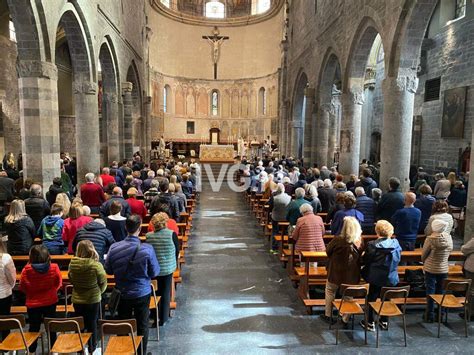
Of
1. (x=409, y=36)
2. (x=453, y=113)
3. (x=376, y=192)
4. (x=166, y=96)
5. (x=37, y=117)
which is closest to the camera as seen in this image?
(x=376, y=192)

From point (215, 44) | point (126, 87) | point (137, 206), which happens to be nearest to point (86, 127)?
point (126, 87)

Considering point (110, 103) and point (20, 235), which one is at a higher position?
point (110, 103)

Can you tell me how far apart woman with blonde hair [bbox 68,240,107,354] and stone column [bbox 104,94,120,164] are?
565 inches

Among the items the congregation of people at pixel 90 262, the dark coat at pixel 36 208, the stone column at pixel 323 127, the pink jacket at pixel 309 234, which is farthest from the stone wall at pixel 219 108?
the congregation of people at pixel 90 262

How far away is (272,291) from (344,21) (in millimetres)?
11852

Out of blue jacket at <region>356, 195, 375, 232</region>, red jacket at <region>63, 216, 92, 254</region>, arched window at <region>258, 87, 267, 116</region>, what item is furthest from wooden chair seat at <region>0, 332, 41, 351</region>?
arched window at <region>258, 87, 267, 116</region>

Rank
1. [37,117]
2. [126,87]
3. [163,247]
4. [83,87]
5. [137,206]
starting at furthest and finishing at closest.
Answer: [126,87] < [83,87] < [37,117] < [137,206] < [163,247]

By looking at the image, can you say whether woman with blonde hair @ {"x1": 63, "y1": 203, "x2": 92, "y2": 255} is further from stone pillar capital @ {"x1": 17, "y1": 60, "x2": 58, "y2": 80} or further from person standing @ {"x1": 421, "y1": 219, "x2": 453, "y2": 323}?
stone pillar capital @ {"x1": 17, "y1": 60, "x2": 58, "y2": 80}

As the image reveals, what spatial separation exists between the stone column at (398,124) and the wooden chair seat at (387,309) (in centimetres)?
633

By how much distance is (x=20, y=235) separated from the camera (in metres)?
6.00

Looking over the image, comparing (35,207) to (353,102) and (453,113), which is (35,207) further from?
(453,113)

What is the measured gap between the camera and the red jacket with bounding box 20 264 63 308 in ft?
14.6

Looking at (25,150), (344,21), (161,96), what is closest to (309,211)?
(25,150)

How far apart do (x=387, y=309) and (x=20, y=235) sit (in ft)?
17.7
